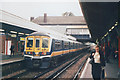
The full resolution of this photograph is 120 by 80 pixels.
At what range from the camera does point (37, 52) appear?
11.9 metres

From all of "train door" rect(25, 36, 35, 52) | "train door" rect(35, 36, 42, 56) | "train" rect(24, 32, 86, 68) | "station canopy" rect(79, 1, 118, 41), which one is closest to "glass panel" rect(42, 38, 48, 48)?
"train" rect(24, 32, 86, 68)

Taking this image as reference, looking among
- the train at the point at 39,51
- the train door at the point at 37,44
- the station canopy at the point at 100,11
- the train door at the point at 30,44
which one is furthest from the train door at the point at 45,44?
the station canopy at the point at 100,11

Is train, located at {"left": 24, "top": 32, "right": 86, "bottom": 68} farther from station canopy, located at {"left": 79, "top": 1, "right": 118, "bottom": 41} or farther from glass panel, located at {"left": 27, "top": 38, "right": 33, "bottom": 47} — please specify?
station canopy, located at {"left": 79, "top": 1, "right": 118, "bottom": 41}

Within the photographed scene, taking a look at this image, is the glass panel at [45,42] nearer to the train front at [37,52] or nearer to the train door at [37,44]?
the train front at [37,52]

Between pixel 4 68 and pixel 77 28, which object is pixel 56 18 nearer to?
pixel 77 28

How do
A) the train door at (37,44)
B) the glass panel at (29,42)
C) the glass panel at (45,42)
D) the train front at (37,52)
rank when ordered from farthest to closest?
the glass panel at (29,42) → the glass panel at (45,42) → the train door at (37,44) → the train front at (37,52)

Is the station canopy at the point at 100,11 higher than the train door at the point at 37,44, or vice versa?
the station canopy at the point at 100,11

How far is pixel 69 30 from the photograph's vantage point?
4431 centimetres

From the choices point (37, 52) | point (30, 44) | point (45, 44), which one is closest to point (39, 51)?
point (37, 52)

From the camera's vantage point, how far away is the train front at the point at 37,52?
11676 millimetres

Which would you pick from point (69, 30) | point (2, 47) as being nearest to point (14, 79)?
point (2, 47)

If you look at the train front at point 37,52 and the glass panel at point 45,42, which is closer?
the train front at point 37,52

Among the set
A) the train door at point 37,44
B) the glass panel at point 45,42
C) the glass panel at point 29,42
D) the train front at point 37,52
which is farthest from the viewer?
the glass panel at point 29,42

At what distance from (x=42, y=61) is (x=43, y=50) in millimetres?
785
